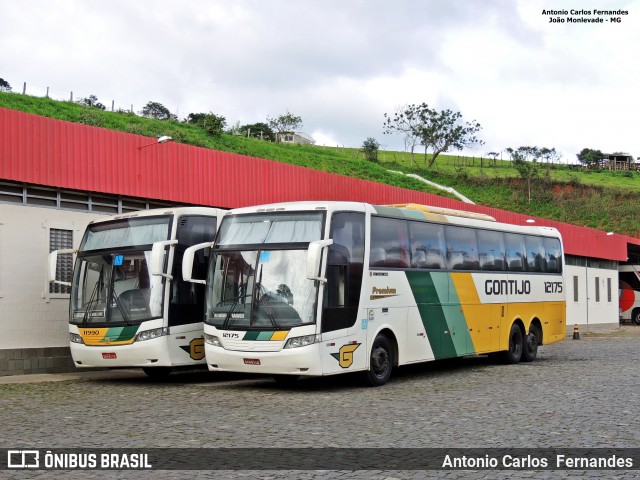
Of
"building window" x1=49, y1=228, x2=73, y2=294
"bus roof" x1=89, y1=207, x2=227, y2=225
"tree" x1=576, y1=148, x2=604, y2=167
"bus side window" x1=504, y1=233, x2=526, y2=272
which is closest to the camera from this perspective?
"bus roof" x1=89, y1=207, x2=227, y2=225

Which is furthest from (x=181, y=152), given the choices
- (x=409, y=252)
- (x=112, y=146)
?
(x=409, y=252)

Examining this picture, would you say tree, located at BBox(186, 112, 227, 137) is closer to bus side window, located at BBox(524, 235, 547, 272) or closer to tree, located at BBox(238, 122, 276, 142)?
tree, located at BBox(238, 122, 276, 142)

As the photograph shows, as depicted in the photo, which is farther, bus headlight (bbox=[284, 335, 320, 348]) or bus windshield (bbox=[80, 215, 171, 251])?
bus windshield (bbox=[80, 215, 171, 251])

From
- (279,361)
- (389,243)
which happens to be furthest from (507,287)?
(279,361)

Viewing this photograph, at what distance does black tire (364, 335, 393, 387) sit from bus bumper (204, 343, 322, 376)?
5.77 ft

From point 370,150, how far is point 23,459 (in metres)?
96.0

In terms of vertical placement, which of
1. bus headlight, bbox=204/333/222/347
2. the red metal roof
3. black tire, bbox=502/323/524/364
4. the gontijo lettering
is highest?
the red metal roof

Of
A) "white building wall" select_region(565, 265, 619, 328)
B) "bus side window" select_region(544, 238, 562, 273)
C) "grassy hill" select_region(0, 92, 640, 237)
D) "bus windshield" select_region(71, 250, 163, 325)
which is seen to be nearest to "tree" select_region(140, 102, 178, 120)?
"grassy hill" select_region(0, 92, 640, 237)

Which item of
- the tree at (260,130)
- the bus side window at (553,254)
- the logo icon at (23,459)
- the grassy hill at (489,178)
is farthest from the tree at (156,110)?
the logo icon at (23,459)

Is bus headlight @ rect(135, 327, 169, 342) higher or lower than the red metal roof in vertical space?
lower

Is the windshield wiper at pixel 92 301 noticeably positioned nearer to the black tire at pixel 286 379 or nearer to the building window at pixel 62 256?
the building window at pixel 62 256

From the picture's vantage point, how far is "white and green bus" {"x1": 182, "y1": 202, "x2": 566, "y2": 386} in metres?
14.5

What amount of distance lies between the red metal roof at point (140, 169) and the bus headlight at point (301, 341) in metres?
7.27

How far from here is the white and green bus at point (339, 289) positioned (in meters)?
14.5
